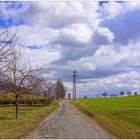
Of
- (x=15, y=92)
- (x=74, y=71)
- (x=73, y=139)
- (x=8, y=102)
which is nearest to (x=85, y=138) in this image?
(x=73, y=139)

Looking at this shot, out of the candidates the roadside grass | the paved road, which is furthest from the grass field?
the roadside grass

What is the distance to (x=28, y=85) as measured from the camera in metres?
34.9

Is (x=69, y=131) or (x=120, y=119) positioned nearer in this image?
(x=69, y=131)

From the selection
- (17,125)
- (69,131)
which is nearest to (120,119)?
(17,125)

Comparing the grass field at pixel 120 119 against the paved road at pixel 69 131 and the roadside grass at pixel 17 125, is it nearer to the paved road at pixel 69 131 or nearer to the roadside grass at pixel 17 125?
the paved road at pixel 69 131

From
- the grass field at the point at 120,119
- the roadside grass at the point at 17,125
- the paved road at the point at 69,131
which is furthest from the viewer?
the grass field at the point at 120,119

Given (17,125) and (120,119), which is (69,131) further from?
(120,119)

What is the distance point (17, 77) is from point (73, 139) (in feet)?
57.9

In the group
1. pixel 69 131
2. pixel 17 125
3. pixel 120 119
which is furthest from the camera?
pixel 120 119

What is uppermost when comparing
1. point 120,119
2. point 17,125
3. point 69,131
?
point 120,119

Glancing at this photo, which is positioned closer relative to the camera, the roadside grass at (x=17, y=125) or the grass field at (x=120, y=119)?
the roadside grass at (x=17, y=125)

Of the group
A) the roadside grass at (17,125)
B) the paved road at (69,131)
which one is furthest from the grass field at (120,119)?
the roadside grass at (17,125)

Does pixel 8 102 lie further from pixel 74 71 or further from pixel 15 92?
pixel 15 92

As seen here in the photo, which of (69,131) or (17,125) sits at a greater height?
(17,125)
